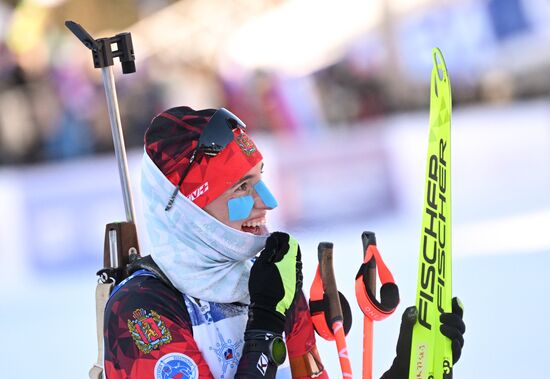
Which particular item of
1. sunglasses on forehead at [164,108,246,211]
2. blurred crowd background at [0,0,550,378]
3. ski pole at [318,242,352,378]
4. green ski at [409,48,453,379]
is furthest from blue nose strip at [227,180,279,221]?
blurred crowd background at [0,0,550,378]

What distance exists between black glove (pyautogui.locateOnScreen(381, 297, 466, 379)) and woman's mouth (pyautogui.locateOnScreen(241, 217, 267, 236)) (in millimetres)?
401

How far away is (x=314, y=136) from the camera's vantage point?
1035 cm

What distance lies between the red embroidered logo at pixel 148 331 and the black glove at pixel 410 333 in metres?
0.59

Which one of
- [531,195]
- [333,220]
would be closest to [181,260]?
[333,220]

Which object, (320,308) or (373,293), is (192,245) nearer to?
(320,308)

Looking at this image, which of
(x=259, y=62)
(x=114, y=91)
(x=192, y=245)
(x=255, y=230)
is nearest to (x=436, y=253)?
(x=255, y=230)

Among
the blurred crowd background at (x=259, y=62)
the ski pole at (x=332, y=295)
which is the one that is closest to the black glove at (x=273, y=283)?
the ski pole at (x=332, y=295)

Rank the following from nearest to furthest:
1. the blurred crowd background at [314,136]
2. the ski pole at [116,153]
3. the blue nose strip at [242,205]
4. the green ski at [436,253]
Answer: the blue nose strip at [242,205], the green ski at [436,253], the ski pole at [116,153], the blurred crowd background at [314,136]

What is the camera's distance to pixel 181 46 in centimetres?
1268

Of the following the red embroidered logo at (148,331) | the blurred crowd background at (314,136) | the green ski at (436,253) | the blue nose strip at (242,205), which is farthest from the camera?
the blurred crowd background at (314,136)

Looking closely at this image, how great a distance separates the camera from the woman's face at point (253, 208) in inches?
87.3

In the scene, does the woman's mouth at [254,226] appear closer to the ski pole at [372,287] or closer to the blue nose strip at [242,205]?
the blue nose strip at [242,205]

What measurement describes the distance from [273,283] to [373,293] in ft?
1.27

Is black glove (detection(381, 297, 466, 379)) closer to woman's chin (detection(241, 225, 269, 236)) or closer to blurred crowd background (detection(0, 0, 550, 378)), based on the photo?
woman's chin (detection(241, 225, 269, 236))
